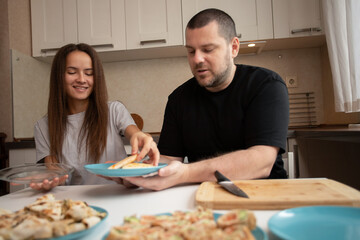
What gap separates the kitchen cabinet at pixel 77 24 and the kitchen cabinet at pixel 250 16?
855 mm

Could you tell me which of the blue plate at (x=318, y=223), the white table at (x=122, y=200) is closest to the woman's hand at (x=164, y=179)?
the white table at (x=122, y=200)

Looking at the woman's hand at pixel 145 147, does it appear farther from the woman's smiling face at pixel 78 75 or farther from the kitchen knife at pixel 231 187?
the woman's smiling face at pixel 78 75

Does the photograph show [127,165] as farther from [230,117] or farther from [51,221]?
[230,117]

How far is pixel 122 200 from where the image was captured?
2.49ft

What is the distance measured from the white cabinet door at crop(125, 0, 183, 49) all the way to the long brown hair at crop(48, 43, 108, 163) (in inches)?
43.8

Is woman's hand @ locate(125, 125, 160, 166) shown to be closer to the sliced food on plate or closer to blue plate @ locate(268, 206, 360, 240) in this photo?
the sliced food on plate

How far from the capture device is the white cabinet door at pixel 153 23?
2.47 m

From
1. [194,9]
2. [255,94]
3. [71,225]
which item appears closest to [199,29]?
[255,94]

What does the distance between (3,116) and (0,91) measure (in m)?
0.22

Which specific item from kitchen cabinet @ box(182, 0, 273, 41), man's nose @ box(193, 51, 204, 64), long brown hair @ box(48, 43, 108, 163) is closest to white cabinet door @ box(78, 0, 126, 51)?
kitchen cabinet @ box(182, 0, 273, 41)

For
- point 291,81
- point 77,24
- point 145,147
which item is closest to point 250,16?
point 291,81

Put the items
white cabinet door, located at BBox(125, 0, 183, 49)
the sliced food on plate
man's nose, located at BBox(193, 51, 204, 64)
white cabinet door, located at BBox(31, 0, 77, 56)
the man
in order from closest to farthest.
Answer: the sliced food on plate
the man
man's nose, located at BBox(193, 51, 204, 64)
white cabinet door, located at BBox(125, 0, 183, 49)
white cabinet door, located at BBox(31, 0, 77, 56)

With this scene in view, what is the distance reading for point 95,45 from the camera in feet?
8.36

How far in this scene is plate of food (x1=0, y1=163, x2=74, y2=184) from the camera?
869 mm
